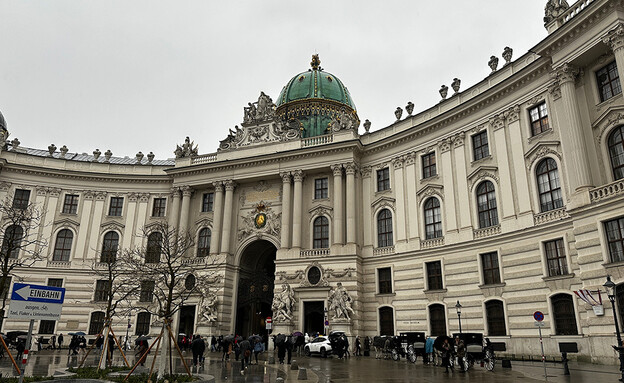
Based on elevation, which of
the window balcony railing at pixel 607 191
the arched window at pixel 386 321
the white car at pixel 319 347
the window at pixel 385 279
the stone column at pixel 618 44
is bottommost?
the white car at pixel 319 347

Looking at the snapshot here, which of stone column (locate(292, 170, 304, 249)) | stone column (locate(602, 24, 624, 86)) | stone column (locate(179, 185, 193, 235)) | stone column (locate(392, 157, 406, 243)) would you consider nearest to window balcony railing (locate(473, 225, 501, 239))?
stone column (locate(392, 157, 406, 243))

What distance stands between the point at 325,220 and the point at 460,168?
520 inches

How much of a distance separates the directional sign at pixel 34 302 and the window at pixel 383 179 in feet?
98.6

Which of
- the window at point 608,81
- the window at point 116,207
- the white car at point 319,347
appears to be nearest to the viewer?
the window at point 608,81

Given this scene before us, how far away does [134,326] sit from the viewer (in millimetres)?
42812

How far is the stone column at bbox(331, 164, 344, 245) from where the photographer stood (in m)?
38.3

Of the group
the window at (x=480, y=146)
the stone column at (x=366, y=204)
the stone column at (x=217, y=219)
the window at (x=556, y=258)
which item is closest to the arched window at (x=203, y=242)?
the stone column at (x=217, y=219)

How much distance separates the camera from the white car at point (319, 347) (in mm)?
30578

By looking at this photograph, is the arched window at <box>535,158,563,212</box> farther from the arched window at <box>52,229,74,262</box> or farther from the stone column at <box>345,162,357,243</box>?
the arched window at <box>52,229,74,262</box>

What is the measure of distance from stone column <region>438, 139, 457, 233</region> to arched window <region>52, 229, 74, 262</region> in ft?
123

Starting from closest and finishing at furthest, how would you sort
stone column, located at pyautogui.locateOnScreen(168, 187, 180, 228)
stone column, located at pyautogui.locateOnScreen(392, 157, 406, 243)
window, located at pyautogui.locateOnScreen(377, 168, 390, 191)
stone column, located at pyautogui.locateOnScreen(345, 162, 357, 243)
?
1. stone column, located at pyautogui.locateOnScreen(392, 157, 406, 243)
2. stone column, located at pyautogui.locateOnScreen(345, 162, 357, 243)
3. window, located at pyautogui.locateOnScreen(377, 168, 390, 191)
4. stone column, located at pyautogui.locateOnScreen(168, 187, 180, 228)

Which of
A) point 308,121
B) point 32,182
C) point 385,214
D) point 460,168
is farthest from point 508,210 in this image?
point 32,182

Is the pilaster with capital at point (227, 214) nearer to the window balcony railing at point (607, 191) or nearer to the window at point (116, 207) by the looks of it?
the window at point (116, 207)

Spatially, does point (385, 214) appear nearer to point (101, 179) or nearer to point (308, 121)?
point (308, 121)
